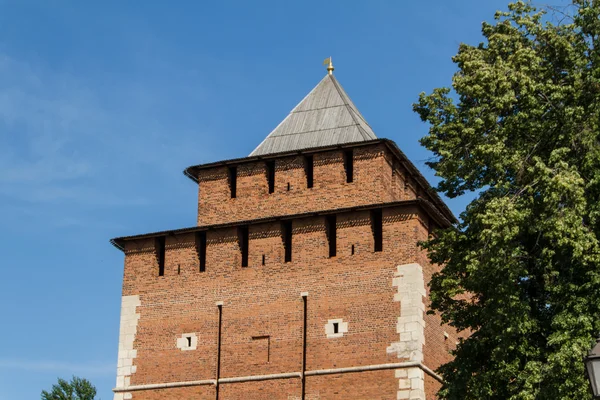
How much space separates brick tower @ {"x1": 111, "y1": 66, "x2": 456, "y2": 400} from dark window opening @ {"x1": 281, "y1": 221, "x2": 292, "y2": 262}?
0.04m

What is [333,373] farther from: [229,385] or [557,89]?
[557,89]

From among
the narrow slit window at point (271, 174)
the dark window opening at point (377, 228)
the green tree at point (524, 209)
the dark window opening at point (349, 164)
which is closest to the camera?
the green tree at point (524, 209)

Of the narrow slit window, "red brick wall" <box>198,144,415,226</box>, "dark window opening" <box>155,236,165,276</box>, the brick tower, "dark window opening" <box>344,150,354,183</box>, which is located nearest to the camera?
the brick tower

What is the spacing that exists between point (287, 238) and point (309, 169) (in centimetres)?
191

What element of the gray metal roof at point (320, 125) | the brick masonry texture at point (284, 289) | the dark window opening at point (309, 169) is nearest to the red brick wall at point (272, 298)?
the brick masonry texture at point (284, 289)

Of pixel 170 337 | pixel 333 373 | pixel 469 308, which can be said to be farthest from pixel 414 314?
pixel 170 337

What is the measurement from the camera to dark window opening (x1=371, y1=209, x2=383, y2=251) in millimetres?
22562

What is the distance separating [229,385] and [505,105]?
9224 millimetres

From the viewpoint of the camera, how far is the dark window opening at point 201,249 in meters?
24.0

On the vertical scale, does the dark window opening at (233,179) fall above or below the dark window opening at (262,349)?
above

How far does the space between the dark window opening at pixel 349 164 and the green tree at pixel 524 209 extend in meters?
5.77

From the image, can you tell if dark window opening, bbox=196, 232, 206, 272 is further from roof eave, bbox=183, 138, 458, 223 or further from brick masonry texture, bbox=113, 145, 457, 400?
roof eave, bbox=183, 138, 458, 223

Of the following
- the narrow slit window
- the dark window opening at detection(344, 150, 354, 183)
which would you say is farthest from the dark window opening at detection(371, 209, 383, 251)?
the narrow slit window

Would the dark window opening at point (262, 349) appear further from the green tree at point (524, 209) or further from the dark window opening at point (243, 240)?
the green tree at point (524, 209)
